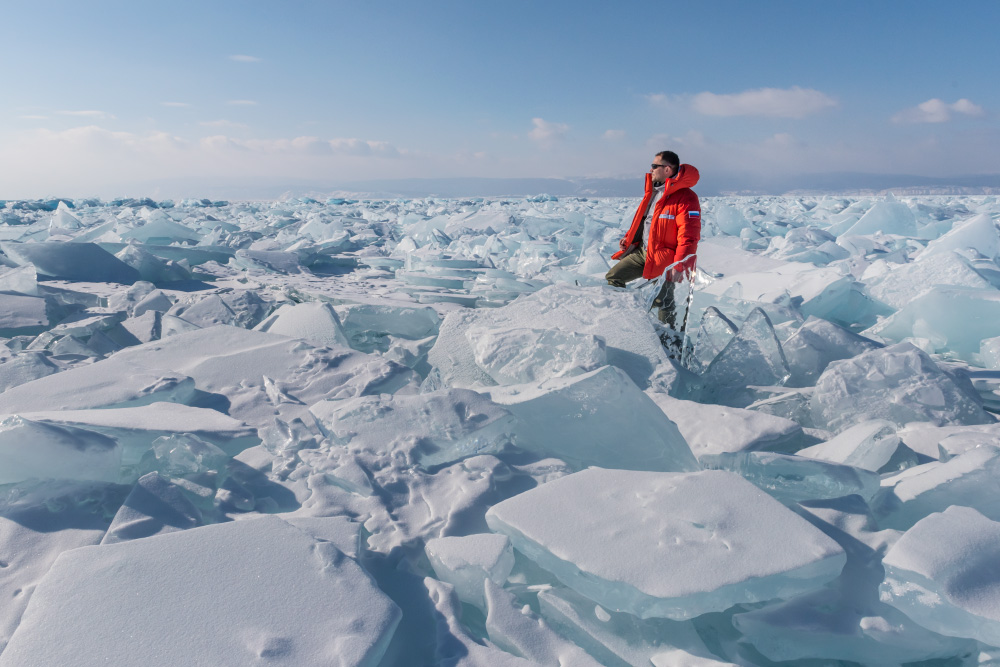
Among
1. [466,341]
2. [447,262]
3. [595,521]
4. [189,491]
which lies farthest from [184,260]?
[595,521]

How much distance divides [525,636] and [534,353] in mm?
1286

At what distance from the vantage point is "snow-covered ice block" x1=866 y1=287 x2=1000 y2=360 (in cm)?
312

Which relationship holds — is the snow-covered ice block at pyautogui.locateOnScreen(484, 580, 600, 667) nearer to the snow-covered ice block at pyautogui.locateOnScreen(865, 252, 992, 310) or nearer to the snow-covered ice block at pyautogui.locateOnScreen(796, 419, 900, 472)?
the snow-covered ice block at pyautogui.locateOnScreen(796, 419, 900, 472)

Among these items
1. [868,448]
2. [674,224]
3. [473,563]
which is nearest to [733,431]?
[868,448]

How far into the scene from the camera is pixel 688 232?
2.93 m

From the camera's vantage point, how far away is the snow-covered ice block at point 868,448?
5.12 feet

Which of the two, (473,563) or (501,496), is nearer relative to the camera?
(473,563)

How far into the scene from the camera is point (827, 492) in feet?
4.63

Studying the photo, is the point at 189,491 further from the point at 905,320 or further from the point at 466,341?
the point at 905,320

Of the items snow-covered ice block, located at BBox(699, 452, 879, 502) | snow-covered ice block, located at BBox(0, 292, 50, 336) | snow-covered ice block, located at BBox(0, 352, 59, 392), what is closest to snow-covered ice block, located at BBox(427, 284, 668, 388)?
snow-covered ice block, located at BBox(699, 452, 879, 502)

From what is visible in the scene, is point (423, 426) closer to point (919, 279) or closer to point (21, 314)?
point (21, 314)

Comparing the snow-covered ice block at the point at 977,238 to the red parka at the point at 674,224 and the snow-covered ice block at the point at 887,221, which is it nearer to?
the snow-covered ice block at the point at 887,221

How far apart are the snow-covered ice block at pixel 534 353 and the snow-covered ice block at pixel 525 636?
3.54 ft

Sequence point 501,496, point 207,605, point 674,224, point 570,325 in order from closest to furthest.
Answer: point 207,605
point 501,496
point 570,325
point 674,224
